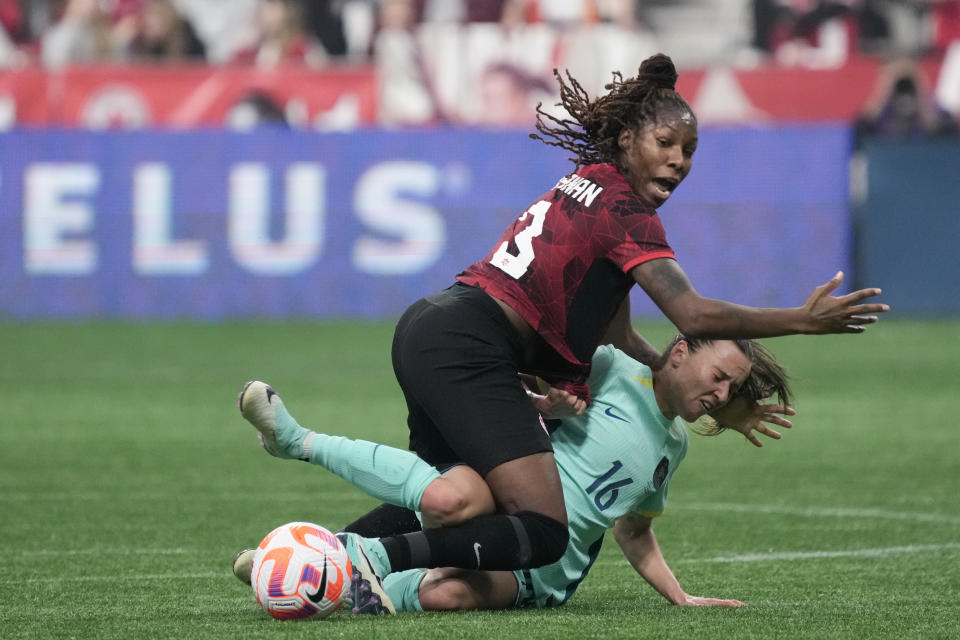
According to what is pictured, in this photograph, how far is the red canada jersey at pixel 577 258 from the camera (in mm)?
4758

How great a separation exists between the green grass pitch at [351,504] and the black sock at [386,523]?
43 centimetres

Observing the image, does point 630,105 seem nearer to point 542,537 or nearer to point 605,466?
point 605,466

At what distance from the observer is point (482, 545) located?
15.4ft

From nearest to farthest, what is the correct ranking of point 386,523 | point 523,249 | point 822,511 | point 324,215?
point 523,249 → point 386,523 → point 822,511 → point 324,215

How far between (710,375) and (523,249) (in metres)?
0.71

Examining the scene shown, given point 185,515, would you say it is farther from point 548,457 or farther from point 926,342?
point 926,342

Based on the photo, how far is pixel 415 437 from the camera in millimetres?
5207

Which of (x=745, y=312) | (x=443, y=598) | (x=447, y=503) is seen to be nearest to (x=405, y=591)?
(x=443, y=598)

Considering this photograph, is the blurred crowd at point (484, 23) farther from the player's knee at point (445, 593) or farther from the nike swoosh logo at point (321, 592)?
the nike swoosh logo at point (321, 592)

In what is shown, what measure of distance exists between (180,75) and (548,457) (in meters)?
15.8

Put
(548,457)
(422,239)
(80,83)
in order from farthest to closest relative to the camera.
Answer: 1. (80,83)
2. (422,239)
3. (548,457)

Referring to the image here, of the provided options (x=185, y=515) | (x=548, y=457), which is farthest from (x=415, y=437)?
(x=185, y=515)

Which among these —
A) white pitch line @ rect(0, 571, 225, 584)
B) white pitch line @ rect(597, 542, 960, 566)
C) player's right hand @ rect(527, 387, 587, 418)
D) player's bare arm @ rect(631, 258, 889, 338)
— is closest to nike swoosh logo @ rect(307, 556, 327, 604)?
player's right hand @ rect(527, 387, 587, 418)

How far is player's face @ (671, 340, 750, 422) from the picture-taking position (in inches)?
198
